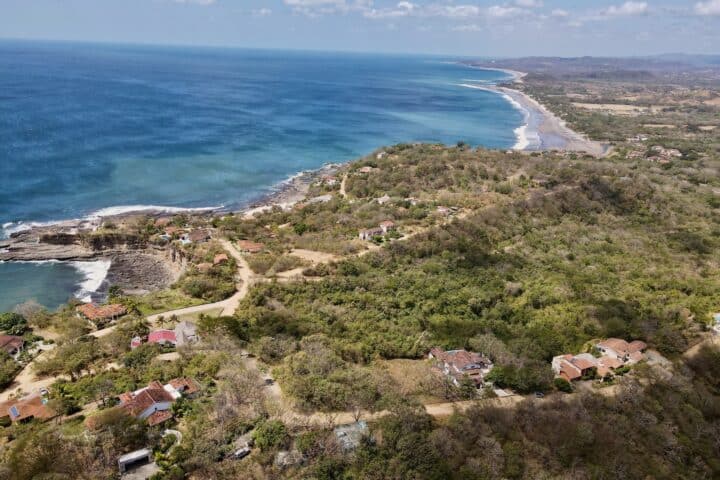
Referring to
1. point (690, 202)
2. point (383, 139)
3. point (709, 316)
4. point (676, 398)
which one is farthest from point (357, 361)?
point (383, 139)

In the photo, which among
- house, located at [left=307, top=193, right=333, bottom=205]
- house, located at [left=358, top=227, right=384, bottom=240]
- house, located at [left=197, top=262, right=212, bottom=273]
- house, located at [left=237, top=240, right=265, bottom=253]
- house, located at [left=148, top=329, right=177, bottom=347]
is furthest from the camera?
house, located at [left=307, top=193, right=333, bottom=205]

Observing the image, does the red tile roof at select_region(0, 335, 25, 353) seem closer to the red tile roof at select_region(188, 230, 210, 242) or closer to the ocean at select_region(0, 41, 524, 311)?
the ocean at select_region(0, 41, 524, 311)

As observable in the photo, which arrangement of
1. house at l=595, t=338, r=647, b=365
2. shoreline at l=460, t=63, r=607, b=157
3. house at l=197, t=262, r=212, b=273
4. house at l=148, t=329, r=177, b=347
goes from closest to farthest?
1. house at l=595, t=338, r=647, b=365
2. house at l=148, t=329, r=177, b=347
3. house at l=197, t=262, r=212, b=273
4. shoreline at l=460, t=63, r=607, b=157

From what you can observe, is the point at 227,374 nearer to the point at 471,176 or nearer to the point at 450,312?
the point at 450,312

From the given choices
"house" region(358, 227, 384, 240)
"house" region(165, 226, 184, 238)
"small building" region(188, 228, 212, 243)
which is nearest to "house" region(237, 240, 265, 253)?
"small building" region(188, 228, 212, 243)

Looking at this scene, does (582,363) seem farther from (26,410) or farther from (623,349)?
(26,410)

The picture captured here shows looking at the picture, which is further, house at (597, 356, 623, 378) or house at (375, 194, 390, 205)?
house at (375, 194, 390, 205)
